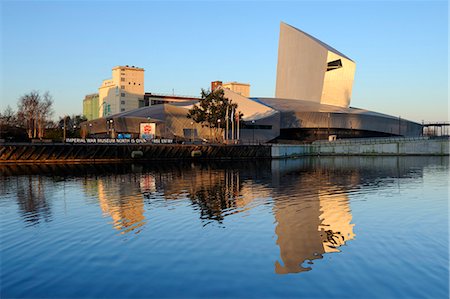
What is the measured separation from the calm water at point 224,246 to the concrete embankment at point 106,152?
38354mm

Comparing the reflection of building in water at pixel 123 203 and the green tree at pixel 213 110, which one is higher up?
the green tree at pixel 213 110

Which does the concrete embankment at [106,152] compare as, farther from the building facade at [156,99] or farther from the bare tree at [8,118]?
the building facade at [156,99]

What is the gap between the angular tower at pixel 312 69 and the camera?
124 m

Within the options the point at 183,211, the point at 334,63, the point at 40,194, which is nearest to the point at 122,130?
the point at 334,63

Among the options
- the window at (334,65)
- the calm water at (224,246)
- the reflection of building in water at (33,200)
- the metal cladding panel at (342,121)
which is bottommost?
the calm water at (224,246)

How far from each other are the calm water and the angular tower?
335 feet

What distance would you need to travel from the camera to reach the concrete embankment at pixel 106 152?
6175 centimetres

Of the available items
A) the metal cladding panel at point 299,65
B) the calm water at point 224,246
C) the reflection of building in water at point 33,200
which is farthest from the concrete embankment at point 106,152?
the metal cladding panel at point 299,65

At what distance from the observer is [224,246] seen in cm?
1436

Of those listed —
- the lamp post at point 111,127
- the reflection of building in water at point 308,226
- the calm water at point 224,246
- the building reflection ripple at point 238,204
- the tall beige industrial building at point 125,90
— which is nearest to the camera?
the calm water at point 224,246

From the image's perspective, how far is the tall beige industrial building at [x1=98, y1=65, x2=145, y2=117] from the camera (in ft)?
614

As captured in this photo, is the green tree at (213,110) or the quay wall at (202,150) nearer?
the quay wall at (202,150)

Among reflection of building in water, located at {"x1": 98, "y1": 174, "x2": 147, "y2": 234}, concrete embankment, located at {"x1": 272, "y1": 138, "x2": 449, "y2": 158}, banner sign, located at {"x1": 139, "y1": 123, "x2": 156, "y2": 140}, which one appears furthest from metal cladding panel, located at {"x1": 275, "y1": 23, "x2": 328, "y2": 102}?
reflection of building in water, located at {"x1": 98, "y1": 174, "x2": 147, "y2": 234}

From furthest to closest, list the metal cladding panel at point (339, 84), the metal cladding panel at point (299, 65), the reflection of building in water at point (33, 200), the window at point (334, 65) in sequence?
the metal cladding panel at point (339, 84) < the window at point (334, 65) < the metal cladding panel at point (299, 65) < the reflection of building in water at point (33, 200)
